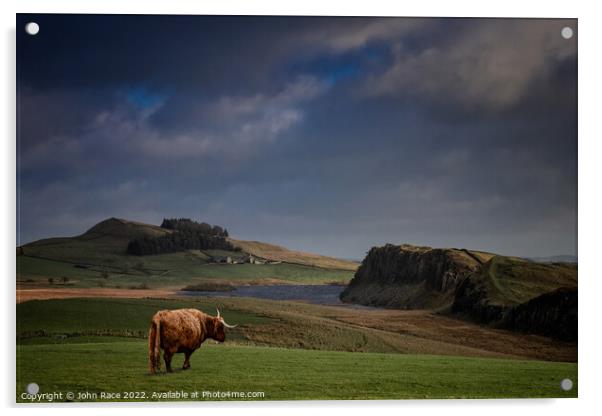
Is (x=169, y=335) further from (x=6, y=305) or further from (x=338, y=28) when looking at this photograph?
(x=338, y=28)

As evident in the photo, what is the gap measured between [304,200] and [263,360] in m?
2.37

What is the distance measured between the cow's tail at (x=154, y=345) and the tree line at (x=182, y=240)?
3.23 feet

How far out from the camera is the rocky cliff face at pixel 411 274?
364 inches

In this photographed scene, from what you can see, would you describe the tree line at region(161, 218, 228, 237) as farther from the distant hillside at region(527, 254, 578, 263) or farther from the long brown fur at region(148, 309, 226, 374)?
the distant hillside at region(527, 254, 578, 263)

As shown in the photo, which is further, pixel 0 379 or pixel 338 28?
pixel 338 28

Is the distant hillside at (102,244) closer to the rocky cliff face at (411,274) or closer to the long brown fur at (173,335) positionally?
the long brown fur at (173,335)

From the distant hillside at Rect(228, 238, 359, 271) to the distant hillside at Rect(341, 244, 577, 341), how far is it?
0.31 metres

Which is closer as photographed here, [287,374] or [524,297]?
[287,374]

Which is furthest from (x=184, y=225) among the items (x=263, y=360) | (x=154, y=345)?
(x=263, y=360)

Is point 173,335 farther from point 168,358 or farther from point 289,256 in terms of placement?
point 289,256

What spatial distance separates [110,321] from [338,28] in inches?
208

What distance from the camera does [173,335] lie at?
29.0ft

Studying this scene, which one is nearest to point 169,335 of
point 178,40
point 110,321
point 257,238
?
point 110,321
